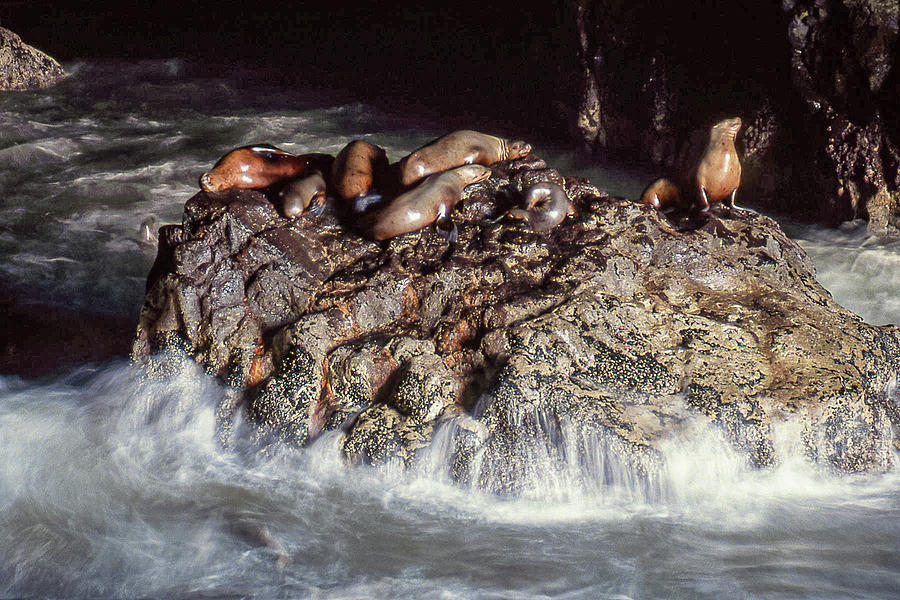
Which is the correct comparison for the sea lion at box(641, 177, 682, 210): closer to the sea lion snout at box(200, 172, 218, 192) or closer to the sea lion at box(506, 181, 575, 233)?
the sea lion at box(506, 181, 575, 233)

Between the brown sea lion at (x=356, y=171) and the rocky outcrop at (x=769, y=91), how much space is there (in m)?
3.05

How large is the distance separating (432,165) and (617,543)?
2567 millimetres

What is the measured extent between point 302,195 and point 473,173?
1.06m

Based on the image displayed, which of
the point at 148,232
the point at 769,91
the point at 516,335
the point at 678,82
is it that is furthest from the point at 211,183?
the point at 678,82

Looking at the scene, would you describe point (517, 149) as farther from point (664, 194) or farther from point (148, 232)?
point (148, 232)

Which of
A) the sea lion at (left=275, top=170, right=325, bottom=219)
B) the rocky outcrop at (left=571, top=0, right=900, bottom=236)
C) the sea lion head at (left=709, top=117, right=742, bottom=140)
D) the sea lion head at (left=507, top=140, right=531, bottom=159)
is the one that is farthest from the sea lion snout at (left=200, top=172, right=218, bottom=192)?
the rocky outcrop at (left=571, top=0, right=900, bottom=236)

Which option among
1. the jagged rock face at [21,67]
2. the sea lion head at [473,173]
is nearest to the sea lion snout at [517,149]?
the sea lion head at [473,173]

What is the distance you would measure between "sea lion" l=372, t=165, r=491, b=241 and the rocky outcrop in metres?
2.98

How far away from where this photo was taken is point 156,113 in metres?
13.7

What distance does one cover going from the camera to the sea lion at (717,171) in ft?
17.0

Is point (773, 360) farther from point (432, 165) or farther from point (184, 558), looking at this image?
point (184, 558)

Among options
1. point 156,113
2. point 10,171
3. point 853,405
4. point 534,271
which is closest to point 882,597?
point 853,405

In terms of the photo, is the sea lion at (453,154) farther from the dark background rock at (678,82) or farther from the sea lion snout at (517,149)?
the dark background rock at (678,82)

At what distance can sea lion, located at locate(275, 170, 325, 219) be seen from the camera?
4.86 m
